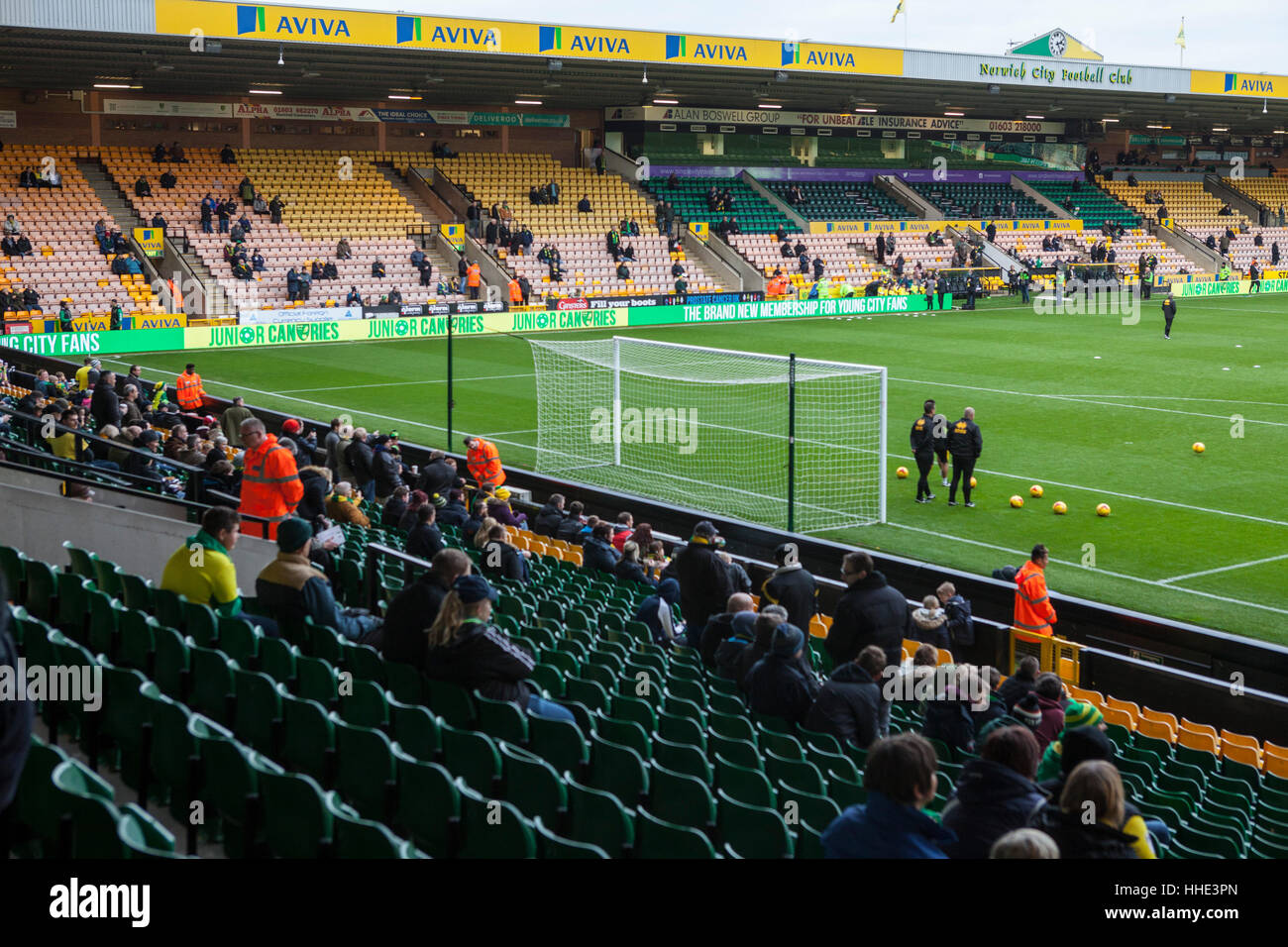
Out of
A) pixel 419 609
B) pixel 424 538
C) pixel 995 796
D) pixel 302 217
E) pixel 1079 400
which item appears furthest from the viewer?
pixel 302 217

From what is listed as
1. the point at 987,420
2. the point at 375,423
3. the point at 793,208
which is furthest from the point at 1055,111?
the point at 375,423

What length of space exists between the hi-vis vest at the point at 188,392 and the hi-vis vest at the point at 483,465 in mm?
7801

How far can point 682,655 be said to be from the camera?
1011cm

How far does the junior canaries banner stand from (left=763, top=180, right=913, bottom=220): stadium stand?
36.0ft

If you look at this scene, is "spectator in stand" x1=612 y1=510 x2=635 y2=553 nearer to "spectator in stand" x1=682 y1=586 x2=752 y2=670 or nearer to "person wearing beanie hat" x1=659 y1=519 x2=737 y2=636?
"person wearing beanie hat" x1=659 y1=519 x2=737 y2=636

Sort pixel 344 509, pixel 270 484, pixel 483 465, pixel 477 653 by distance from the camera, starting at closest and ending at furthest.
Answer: pixel 477 653 < pixel 270 484 < pixel 344 509 < pixel 483 465

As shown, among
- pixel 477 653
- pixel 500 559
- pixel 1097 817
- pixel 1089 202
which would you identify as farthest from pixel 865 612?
pixel 1089 202

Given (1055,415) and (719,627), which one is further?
(1055,415)

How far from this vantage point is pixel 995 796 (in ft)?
16.7

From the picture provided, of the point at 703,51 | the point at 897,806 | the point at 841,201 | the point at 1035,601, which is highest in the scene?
the point at 703,51

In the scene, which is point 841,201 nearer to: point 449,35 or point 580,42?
point 580,42

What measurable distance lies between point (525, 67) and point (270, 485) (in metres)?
36.5
